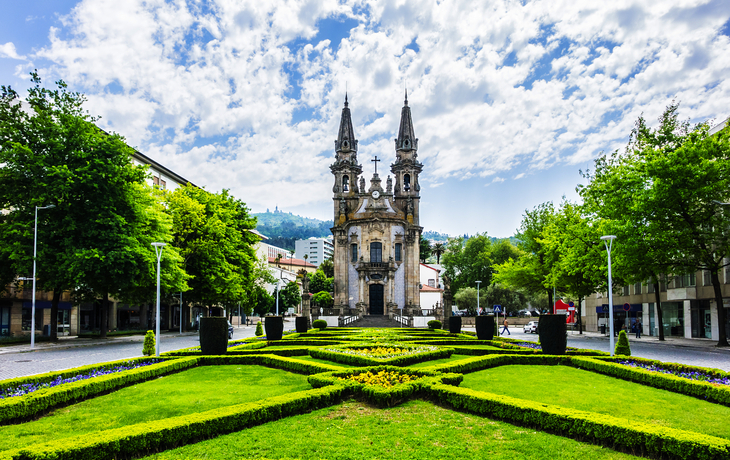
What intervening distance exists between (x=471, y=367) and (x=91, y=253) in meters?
21.9

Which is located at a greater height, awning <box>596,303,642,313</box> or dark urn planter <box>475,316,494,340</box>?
dark urn planter <box>475,316,494,340</box>

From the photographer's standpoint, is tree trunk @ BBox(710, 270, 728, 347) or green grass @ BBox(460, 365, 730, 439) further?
tree trunk @ BBox(710, 270, 728, 347)

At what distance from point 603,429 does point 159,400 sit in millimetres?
9716

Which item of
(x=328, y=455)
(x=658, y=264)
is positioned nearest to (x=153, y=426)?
(x=328, y=455)

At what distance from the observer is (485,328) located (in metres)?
29.0

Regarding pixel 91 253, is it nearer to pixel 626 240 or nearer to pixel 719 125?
pixel 626 240

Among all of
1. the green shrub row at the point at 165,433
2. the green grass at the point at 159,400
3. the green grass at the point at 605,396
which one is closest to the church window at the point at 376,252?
the green grass at the point at 605,396

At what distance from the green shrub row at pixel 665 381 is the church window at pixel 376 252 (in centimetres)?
4259

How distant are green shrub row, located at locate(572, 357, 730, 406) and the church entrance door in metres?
41.8

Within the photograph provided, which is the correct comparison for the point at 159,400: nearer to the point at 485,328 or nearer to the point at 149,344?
the point at 149,344

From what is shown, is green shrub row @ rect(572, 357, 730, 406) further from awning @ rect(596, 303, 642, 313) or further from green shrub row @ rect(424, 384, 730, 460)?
awning @ rect(596, 303, 642, 313)

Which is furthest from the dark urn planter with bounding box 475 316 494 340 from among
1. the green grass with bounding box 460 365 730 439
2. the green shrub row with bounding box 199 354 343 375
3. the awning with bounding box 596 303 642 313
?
the awning with bounding box 596 303 642 313

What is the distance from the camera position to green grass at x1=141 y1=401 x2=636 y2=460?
7.82 m

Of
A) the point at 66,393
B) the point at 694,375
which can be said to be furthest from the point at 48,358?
the point at 694,375
